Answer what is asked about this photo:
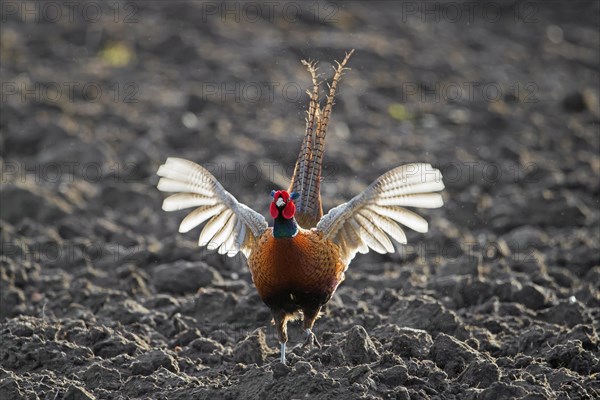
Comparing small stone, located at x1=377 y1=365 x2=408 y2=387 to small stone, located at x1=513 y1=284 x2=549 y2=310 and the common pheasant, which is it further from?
small stone, located at x1=513 y1=284 x2=549 y2=310

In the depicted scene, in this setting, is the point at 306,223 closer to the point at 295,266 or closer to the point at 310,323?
the point at 310,323

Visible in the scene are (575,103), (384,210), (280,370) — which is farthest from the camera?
(575,103)

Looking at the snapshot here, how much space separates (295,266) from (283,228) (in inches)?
9.1

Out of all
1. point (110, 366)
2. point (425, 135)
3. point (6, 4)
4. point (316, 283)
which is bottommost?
point (110, 366)

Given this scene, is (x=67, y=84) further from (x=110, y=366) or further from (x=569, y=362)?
(x=569, y=362)

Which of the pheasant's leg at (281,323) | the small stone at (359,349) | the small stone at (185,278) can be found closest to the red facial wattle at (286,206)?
the pheasant's leg at (281,323)

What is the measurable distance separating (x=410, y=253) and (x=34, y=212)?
11.2ft

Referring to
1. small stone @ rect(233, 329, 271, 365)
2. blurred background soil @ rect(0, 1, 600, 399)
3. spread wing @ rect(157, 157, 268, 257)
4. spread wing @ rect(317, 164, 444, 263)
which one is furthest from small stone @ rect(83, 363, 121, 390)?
spread wing @ rect(317, 164, 444, 263)

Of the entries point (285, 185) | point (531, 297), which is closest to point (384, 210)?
point (531, 297)

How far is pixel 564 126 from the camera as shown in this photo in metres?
13.9

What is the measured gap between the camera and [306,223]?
6.94m

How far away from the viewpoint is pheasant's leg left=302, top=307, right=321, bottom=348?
645cm

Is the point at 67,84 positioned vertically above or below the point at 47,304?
above

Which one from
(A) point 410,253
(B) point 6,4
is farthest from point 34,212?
(B) point 6,4
